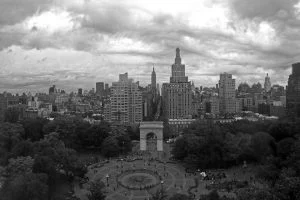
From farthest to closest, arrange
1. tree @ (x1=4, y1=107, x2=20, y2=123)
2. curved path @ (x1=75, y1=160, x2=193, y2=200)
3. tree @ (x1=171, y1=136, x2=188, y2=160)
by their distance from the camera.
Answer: tree @ (x1=4, y1=107, x2=20, y2=123), tree @ (x1=171, y1=136, x2=188, y2=160), curved path @ (x1=75, y1=160, x2=193, y2=200)

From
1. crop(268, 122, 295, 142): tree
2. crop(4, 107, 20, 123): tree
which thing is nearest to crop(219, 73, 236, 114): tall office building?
crop(4, 107, 20, 123): tree

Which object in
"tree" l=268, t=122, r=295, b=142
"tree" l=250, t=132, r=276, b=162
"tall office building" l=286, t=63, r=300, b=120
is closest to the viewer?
"tree" l=250, t=132, r=276, b=162

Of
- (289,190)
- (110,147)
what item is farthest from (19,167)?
(289,190)

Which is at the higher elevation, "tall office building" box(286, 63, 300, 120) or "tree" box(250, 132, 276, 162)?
"tall office building" box(286, 63, 300, 120)

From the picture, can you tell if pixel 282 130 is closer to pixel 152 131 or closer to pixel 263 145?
pixel 263 145

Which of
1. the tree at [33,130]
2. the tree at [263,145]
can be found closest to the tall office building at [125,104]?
the tree at [33,130]

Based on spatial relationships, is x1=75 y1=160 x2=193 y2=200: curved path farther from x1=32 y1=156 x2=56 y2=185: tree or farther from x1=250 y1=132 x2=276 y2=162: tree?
x1=250 y1=132 x2=276 y2=162: tree

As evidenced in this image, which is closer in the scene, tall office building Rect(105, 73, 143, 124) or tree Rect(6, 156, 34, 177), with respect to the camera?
Result: tree Rect(6, 156, 34, 177)
